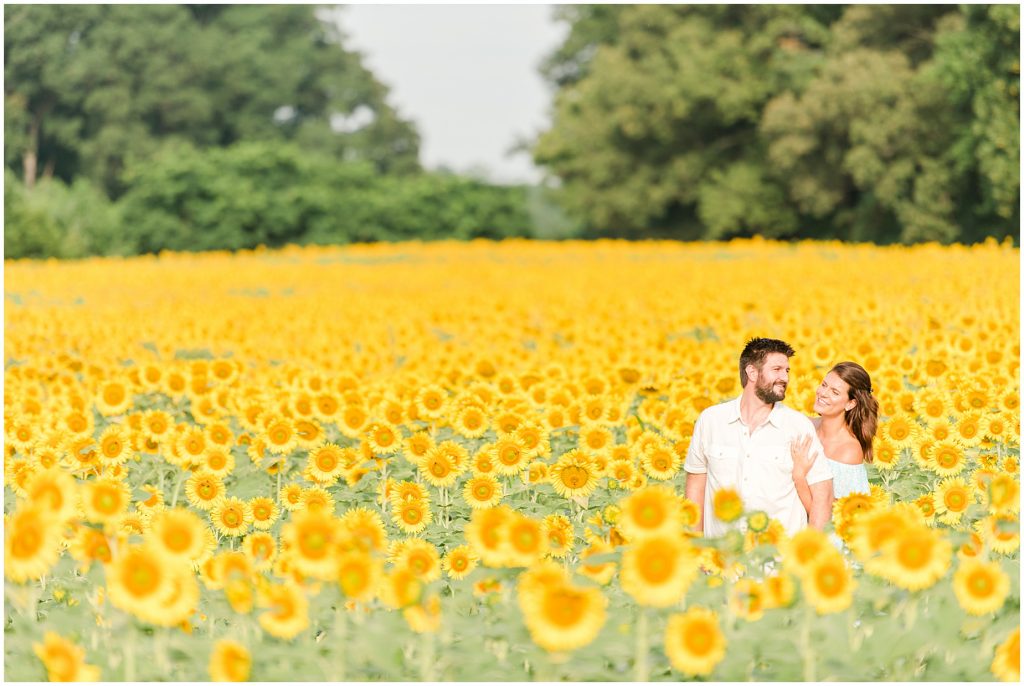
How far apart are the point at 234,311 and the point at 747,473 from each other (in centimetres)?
1084

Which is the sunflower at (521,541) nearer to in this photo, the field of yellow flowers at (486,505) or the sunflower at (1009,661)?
the field of yellow flowers at (486,505)

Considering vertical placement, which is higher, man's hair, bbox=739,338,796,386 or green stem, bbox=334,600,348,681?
man's hair, bbox=739,338,796,386

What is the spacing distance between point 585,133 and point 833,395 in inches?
1399

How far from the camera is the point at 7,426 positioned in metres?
7.33

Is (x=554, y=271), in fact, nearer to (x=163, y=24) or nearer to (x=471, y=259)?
(x=471, y=259)

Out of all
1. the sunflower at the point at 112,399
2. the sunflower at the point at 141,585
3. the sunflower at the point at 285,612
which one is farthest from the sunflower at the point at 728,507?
the sunflower at the point at 112,399

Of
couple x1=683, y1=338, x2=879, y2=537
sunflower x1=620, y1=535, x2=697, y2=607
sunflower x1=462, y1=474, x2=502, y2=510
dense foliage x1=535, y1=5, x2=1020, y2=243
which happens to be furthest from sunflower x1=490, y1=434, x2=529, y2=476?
dense foliage x1=535, y1=5, x2=1020, y2=243

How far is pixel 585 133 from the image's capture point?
131 ft

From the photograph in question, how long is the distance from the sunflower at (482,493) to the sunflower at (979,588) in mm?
2283

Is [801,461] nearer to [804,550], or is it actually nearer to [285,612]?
[804,550]

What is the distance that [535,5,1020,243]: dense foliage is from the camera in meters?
28.9

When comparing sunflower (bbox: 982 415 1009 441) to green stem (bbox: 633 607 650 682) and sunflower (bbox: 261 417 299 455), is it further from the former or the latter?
sunflower (bbox: 261 417 299 455)

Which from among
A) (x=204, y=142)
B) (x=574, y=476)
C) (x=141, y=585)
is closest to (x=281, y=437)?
(x=574, y=476)

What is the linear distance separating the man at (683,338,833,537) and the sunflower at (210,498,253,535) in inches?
75.3
